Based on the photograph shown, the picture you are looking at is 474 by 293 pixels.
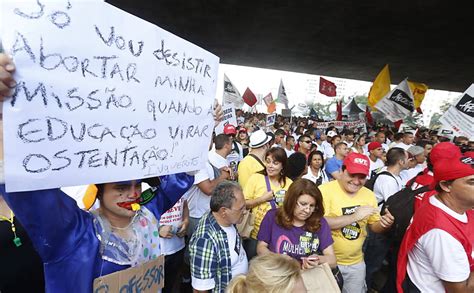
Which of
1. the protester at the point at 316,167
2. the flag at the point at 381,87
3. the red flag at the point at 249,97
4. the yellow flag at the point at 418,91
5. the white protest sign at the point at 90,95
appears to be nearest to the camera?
the white protest sign at the point at 90,95

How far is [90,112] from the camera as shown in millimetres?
1132

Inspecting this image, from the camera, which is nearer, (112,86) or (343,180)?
(112,86)

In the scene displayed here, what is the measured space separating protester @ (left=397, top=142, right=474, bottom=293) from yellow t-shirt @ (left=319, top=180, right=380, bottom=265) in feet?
1.70

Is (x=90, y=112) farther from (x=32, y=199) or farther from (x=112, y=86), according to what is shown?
(x=32, y=199)

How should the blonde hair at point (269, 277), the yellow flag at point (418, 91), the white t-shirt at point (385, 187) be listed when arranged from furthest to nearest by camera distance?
1. the yellow flag at point (418, 91)
2. the white t-shirt at point (385, 187)
3. the blonde hair at point (269, 277)

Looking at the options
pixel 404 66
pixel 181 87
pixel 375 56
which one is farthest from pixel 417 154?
pixel 404 66

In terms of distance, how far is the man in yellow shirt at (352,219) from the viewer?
277cm

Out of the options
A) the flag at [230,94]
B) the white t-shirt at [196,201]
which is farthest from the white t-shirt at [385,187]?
the flag at [230,94]

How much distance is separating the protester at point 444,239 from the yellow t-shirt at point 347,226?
520 millimetres

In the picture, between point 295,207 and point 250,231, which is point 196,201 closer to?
point 250,231

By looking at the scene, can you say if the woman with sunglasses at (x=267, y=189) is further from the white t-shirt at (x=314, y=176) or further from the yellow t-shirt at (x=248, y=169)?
the white t-shirt at (x=314, y=176)

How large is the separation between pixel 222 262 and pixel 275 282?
0.78 meters

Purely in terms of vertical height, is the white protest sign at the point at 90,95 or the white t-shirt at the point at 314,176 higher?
the white protest sign at the point at 90,95

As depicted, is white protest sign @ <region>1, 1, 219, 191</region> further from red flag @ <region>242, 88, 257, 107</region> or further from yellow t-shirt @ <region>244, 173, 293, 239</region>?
red flag @ <region>242, 88, 257, 107</region>
